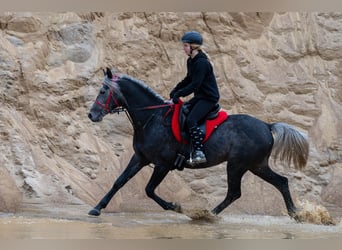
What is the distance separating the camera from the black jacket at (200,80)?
9.50 metres

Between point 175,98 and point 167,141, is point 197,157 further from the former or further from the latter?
point 175,98

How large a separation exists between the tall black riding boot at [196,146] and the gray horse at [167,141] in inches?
6.2

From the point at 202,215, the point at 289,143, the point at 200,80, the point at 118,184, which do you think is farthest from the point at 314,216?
the point at 118,184

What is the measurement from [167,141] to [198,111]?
601 millimetres

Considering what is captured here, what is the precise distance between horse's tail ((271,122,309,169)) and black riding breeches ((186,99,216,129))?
1039mm

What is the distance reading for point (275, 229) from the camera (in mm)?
9234

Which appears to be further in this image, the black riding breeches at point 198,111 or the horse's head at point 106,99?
the horse's head at point 106,99

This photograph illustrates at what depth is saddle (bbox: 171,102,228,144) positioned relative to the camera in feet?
31.5

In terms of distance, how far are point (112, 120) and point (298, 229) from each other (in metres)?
4.85

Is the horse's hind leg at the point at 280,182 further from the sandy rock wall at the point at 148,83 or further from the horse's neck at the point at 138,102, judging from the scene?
the sandy rock wall at the point at 148,83

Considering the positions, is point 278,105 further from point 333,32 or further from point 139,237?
point 139,237

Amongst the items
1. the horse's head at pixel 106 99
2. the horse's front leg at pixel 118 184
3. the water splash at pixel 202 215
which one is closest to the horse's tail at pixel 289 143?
the water splash at pixel 202 215

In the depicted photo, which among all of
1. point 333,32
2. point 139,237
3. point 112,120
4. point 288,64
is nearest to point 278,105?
point 288,64

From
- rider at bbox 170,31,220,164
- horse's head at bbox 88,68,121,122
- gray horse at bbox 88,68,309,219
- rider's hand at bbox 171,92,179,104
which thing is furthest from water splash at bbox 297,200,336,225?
horse's head at bbox 88,68,121,122
